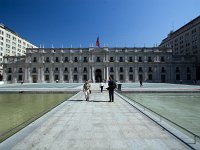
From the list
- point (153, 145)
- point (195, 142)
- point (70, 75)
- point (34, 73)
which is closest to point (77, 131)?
point (153, 145)

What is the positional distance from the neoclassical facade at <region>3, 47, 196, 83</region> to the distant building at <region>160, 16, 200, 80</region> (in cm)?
565

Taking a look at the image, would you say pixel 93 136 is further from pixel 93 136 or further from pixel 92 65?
pixel 92 65

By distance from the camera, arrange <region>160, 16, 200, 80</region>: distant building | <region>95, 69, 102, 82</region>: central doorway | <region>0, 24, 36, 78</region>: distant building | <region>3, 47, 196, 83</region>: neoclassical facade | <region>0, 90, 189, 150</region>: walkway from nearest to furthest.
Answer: <region>0, 90, 189, 150</region>: walkway, <region>160, 16, 200, 80</region>: distant building, <region>3, 47, 196, 83</region>: neoclassical facade, <region>95, 69, 102, 82</region>: central doorway, <region>0, 24, 36, 78</region>: distant building

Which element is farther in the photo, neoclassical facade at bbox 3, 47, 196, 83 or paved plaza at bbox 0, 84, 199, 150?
neoclassical facade at bbox 3, 47, 196, 83

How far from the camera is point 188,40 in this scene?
56.6 meters

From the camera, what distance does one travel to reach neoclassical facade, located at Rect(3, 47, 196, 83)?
56250 millimetres

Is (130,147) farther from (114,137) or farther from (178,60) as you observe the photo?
(178,60)

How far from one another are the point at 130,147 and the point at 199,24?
57009 millimetres

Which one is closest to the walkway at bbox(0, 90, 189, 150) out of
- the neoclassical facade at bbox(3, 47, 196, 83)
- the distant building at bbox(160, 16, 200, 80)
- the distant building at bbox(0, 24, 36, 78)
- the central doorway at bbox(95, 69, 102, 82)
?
the neoclassical facade at bbox(3, 47, 196, 83)

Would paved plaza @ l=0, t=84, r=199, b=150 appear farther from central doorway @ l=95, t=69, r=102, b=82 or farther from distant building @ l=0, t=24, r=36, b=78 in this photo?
distant building @ l=0, t=24, r=36, b=78

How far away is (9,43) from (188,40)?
67292mm

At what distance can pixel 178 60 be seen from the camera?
56.0 meters

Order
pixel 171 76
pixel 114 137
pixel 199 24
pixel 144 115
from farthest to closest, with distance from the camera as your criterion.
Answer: pixel 171 76
pixel 199 24
pixel 144 115
pixel 114 137

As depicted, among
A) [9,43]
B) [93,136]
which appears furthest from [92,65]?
[93,136]
